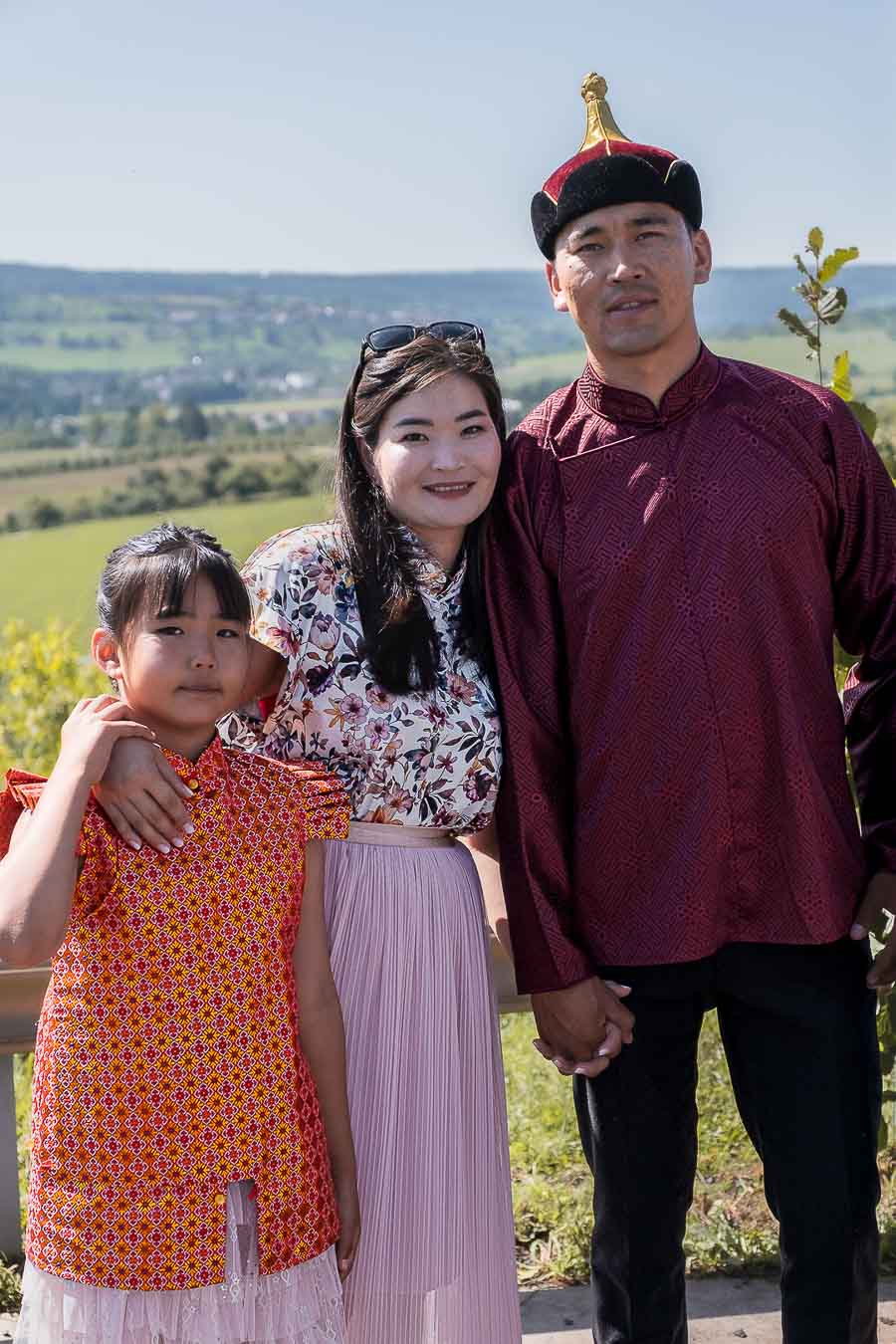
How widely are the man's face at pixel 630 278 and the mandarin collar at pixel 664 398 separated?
0.05 metres

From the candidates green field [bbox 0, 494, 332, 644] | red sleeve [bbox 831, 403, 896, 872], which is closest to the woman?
red sleeve [bbox 831, 403, 896, 872]

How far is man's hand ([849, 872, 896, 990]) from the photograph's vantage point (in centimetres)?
238

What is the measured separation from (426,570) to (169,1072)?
0.87 metres

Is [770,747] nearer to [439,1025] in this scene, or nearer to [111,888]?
[439,1025]

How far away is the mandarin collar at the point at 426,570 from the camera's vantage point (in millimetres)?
2348

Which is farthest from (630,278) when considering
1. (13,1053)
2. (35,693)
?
(35,693)

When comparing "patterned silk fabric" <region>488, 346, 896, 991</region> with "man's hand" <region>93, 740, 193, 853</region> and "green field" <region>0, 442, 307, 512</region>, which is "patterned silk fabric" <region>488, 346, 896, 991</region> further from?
"green field" <region>0, 442, 307, 512</region>

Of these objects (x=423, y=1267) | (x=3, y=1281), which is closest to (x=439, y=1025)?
(x=423, y=1267)

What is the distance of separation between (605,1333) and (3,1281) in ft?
4.32

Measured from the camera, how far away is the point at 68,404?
35.2 ft

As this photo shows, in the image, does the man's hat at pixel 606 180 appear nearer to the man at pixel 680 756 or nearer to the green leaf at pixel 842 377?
the man at pixel 680 756

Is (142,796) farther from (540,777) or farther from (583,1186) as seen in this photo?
(583,1186)

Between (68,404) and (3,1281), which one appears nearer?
(3,1281)

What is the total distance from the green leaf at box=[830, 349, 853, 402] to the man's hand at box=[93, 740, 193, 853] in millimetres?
1878
